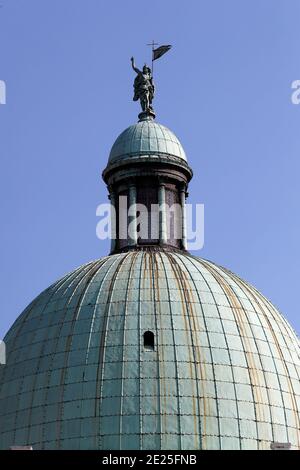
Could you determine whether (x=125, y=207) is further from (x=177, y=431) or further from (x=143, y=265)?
(x=177, y=431)

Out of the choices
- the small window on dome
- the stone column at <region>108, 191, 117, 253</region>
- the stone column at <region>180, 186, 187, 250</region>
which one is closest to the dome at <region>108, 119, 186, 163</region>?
the stone column at <region>180, 186, 187, 250</region>

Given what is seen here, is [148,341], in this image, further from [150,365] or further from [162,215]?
[162,215]

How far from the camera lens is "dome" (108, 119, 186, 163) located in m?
72.7

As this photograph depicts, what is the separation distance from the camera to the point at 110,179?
241 feet

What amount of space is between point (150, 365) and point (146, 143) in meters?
14.4

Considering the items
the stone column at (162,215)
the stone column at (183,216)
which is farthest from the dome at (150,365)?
the stone column at (183,216)

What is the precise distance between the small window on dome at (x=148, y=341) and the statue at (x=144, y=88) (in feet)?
53.9

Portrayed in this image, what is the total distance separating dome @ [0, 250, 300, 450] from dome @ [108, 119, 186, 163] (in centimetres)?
662

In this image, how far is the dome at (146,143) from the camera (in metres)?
72.7

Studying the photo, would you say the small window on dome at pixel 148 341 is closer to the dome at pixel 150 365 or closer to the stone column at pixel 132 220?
the dome at pixel 150 365

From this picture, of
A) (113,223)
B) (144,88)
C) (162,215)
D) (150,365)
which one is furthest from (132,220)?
(150,365)

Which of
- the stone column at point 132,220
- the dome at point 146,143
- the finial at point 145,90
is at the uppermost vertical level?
the finial at point 145,90

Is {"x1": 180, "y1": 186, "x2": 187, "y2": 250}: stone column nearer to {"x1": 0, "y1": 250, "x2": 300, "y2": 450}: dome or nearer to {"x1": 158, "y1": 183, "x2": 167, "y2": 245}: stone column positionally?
{"x1": 158, "y1": 183, "x2": 167, "y2": 245}: stone column

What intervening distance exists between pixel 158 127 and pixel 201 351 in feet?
49.6
